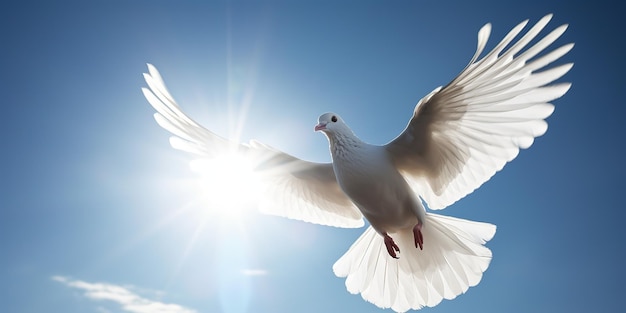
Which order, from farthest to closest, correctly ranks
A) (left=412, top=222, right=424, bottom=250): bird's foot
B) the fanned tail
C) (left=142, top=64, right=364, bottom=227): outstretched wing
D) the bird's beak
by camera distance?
(left=142, top=64, right=364, bottom=227): outstretched wing, the fanned tail, (left=412, top=222, right=424, bottom=250): bird's foot, the bird's beak

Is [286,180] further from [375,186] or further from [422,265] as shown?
[422,265]

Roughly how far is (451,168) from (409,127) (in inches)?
35.1

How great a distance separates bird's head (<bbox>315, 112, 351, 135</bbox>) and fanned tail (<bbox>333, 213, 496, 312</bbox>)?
6.77 feet

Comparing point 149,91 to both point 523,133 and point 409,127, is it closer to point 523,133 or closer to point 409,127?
point 409,127

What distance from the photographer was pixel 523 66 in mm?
5059

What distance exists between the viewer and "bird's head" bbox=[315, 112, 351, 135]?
282 inches

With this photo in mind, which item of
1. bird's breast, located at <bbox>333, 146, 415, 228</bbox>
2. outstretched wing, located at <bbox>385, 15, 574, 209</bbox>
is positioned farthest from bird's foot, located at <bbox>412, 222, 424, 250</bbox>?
outstretched wing, located at <bbox>385, 15, 574, 209</bbox>

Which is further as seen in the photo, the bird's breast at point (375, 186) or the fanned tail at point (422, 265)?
the fanned tail at point (422, 265)

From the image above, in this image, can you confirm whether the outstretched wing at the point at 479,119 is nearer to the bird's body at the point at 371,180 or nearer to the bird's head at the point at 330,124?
the bird's body at the point at 371,180

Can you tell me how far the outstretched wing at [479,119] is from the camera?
195 inches

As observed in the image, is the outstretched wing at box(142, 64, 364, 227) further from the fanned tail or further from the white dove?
the fanned tail

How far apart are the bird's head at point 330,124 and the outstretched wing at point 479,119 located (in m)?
0.78

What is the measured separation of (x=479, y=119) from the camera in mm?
6297

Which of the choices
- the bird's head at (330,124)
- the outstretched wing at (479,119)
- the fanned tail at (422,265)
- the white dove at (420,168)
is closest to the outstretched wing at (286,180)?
the white dove at (420,168)
